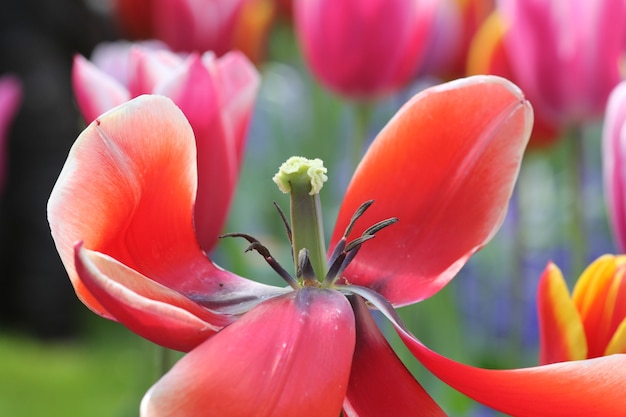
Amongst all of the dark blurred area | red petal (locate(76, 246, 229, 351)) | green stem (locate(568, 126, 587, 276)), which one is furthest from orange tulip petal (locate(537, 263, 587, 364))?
the dark blurred area

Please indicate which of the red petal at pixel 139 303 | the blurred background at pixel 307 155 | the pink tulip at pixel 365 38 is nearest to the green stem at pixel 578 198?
the blurred background at pixel 307 155

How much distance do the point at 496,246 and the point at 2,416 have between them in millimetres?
885

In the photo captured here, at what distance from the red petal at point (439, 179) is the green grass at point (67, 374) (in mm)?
1227

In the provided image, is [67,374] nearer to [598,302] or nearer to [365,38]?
[365,38]

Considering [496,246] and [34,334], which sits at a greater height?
[496,246]

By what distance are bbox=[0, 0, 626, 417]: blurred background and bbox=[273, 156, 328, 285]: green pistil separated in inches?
6.0

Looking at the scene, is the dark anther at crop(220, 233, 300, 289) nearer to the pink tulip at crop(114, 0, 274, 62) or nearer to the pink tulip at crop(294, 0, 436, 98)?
the pink tulip at crop(294, 0, 436, 98)

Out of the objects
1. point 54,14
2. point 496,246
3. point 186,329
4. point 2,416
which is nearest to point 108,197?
point 186,329

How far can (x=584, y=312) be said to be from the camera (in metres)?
0.37

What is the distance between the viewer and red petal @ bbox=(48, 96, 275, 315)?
32 centimetres

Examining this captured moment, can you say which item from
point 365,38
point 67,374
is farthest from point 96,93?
point 67,374

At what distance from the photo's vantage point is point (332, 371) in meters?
0.31

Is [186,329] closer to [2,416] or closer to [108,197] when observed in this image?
[108,197]

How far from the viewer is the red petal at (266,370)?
0.95 feet
